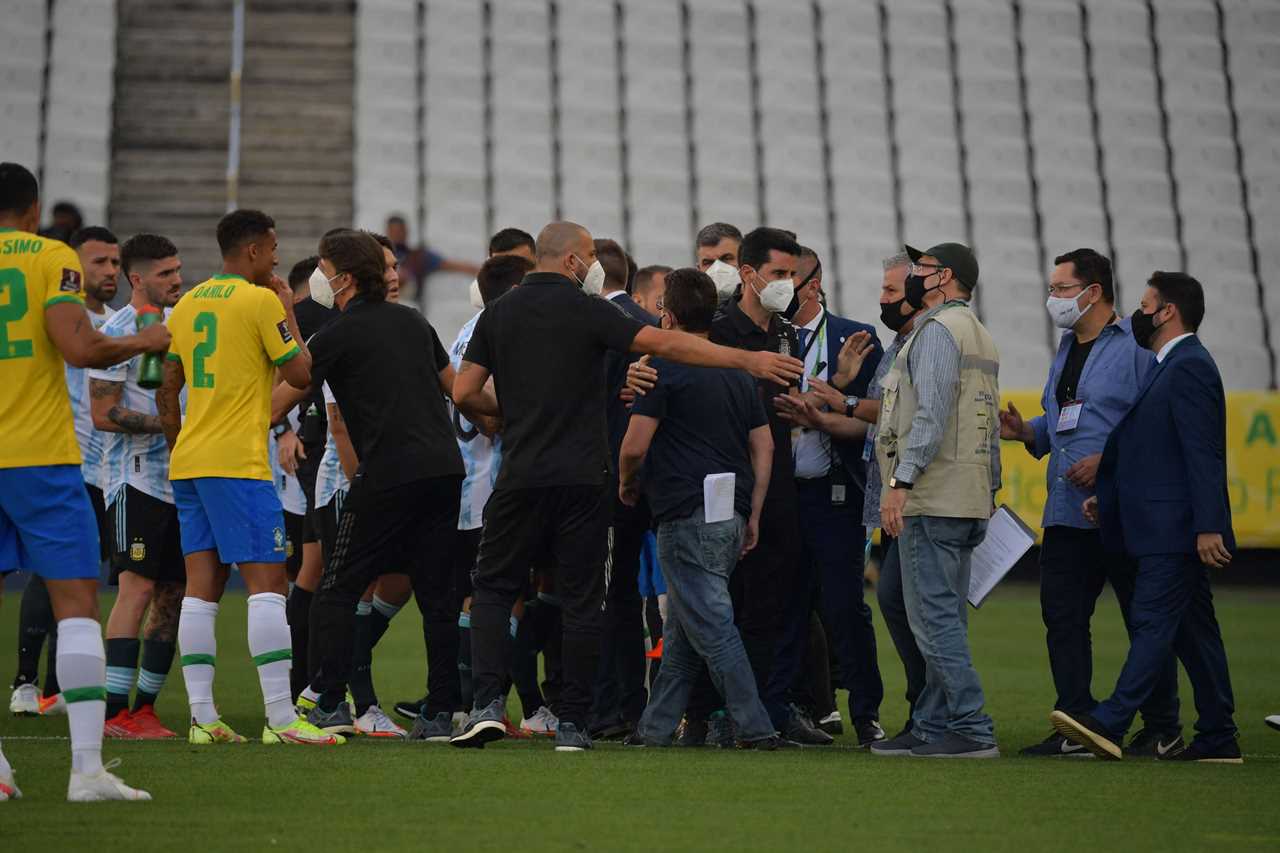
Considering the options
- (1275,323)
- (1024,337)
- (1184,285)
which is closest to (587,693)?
(1184,285)

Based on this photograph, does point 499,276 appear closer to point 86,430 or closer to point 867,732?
point 867,732

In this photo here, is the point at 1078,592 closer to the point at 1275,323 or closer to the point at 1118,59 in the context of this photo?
the point at 1275,323

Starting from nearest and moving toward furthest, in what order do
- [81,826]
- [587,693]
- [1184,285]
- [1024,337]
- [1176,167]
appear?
[81,826]
[587,693]
[1184,285]
[1024,337]
[1176,167]

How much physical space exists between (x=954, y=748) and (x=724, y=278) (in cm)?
260

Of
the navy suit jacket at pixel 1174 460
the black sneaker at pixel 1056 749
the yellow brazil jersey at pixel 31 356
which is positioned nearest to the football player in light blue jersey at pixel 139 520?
the yellow brazil jersey at pixel 31 356

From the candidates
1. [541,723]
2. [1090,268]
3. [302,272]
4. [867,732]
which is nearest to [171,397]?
[541,723]

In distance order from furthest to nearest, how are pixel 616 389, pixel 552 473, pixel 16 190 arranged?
pixel 616 389 < pixel 552 473 < pixel 16 190

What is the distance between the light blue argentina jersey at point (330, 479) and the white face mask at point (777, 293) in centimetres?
220

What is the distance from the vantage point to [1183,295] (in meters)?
7.30

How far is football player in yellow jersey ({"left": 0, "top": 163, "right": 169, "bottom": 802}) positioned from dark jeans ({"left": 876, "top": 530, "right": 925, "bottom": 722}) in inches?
130

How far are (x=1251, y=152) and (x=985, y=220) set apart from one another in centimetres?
393

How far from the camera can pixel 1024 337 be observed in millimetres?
20656

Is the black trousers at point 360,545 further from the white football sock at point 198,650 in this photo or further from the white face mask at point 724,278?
the white face mask at point 724,278

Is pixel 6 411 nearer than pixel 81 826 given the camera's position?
No
